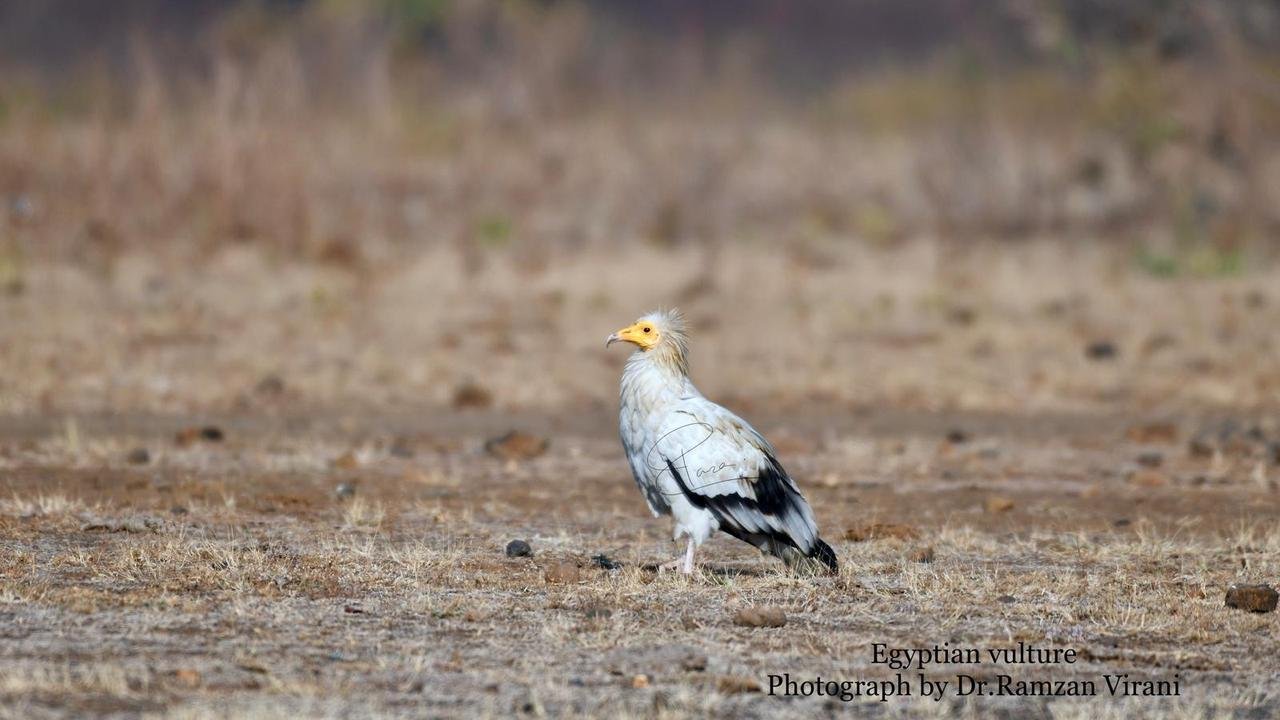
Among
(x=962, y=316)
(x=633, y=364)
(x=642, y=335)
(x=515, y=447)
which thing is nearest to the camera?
(x=633, y=364)

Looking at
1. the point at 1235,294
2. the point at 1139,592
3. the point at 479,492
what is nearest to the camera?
the point at 1139,592

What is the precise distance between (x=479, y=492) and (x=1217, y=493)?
457 cm

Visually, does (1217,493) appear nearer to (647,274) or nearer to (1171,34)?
(647,274)

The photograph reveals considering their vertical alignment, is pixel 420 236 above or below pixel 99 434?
above

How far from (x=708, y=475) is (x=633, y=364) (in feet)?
2.63

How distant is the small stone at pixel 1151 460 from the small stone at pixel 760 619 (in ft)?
19.8

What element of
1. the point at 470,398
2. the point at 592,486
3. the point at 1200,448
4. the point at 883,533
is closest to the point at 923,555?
the point at 883,533

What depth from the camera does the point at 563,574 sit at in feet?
25.5

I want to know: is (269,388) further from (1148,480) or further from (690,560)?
(690,560)

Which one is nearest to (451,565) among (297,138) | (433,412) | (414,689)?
(414,689)

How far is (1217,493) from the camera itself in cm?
1107

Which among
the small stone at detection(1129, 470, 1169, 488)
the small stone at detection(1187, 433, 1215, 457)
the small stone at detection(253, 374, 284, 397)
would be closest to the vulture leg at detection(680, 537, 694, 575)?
the small stone at detection(1129, 470, 1169, 488)

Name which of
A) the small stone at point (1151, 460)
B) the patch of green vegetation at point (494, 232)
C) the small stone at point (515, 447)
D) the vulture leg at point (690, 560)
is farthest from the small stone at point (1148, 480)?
the patch of green vegetation at point (494, 232)

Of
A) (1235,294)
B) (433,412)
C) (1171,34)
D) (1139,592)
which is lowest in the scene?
(1139,592)
